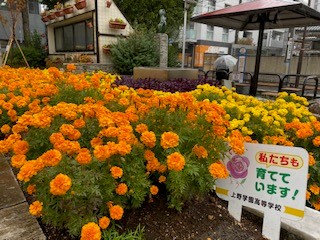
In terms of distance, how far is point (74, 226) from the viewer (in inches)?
50.5

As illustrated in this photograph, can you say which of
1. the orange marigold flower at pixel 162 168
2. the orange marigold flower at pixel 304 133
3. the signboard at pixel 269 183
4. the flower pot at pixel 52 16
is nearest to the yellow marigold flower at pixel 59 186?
the orange marigold flower at pixel 162 168

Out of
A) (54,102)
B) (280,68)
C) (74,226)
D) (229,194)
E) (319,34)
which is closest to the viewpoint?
(74,226)

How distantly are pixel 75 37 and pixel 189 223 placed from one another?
511 inches

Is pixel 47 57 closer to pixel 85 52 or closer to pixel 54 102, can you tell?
pixel 85 52

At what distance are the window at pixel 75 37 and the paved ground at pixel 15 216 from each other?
9.96 metres

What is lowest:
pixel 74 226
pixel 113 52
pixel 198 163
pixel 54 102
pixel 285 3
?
pixel 74 226

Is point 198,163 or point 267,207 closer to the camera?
point 198,163

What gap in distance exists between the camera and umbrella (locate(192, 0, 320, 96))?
4.61m

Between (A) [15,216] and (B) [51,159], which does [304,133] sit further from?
(A) [15,216]

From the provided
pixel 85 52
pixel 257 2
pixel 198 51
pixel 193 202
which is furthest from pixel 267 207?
pixel 198 51

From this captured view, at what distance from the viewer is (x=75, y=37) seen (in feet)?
42.4

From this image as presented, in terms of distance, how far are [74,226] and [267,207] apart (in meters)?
1.23

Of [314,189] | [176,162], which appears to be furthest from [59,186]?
[314,189]

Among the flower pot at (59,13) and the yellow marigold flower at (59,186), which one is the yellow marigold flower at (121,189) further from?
the flower pot at (59,13)
